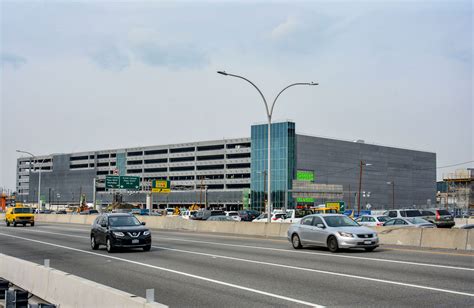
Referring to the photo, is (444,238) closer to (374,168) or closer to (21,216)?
(21,216)

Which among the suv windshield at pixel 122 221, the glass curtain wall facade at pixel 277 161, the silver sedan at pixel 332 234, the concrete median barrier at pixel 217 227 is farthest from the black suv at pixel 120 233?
the glass curtain wall facade at pixel 277 161

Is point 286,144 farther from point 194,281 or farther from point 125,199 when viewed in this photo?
point 194,281

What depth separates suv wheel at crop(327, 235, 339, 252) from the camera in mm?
20875

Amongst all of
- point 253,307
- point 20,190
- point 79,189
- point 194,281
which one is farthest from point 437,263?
point 20,190

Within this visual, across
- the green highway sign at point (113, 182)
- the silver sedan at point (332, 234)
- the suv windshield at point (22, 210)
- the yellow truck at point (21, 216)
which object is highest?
the green highway sign at point (113, 182)

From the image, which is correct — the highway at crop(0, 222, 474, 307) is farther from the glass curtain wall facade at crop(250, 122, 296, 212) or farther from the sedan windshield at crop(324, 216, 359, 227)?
the glass curtain wall facade at crop(250, 122, 296, 212)

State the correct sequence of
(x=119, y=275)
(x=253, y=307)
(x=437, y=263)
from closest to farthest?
(x=253, y=307)
(x=119, y=275)
(x=437, y=263)

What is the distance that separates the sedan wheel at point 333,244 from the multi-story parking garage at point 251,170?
88.4 m

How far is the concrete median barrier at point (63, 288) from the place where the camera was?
24.5 ft

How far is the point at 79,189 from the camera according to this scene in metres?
161

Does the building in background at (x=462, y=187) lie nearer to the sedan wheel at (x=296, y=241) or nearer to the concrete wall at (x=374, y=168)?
the concrete wall at (x=374, y=168)

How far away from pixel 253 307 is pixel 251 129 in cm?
11322

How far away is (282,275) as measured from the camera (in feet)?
47.4

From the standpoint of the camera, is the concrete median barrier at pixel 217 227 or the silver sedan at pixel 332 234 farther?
the concrete median barrier at pixel 217 227
